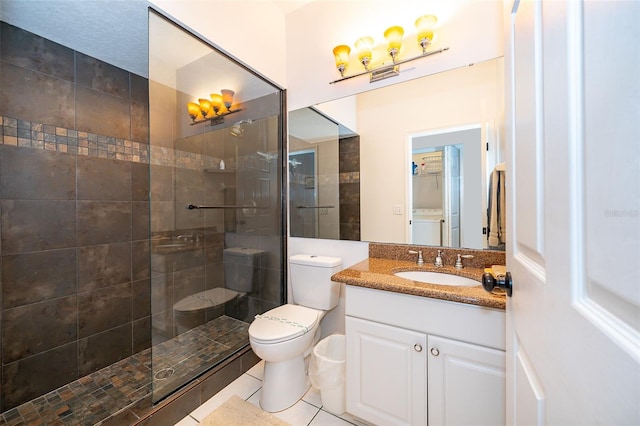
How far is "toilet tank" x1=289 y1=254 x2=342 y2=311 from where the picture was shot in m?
1.78

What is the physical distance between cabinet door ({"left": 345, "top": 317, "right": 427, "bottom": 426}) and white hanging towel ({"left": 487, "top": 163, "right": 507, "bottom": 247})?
70 cm

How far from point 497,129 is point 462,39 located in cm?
58

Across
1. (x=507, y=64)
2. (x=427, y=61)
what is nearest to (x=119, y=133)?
(x=427, y=61)

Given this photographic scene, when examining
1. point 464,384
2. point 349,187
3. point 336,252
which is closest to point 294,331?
point 336,252

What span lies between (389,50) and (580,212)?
163 cm

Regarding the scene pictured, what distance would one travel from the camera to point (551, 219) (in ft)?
1.40

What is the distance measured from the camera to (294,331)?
1471 mm

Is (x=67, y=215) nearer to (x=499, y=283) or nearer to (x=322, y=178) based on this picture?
(x=322, y=178)

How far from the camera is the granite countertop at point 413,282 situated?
3.30 ft

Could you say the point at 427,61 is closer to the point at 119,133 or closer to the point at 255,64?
the point at 255,64

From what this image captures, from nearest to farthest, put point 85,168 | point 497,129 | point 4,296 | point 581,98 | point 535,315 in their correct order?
point 581,98
point 535,315
point 497,129
point 4,296
point 85,168

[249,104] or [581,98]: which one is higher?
[249,104]

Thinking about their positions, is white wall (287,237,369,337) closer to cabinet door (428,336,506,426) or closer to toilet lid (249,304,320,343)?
toilet lid (249,304,320,343)

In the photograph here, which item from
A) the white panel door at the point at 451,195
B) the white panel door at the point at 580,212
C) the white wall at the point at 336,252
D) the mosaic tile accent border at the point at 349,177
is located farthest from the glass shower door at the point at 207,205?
the white panel door at the point at 580,212
